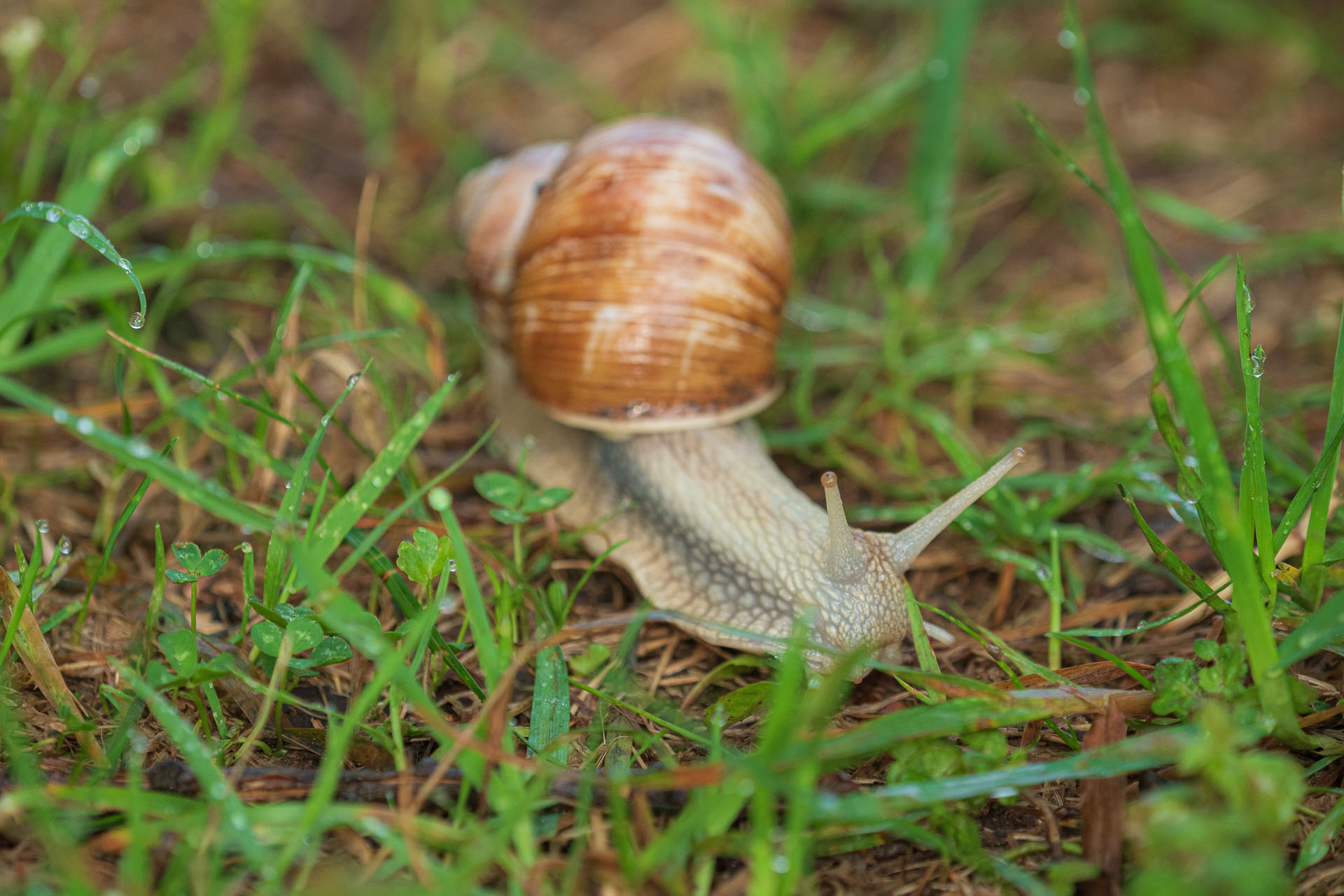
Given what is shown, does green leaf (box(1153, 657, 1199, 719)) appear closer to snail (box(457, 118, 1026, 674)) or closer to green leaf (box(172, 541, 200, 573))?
snail (box(457, 118, 1026, 674))

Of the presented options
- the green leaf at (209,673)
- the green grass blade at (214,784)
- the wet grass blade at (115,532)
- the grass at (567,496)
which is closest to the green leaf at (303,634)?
the grass at (567,496)

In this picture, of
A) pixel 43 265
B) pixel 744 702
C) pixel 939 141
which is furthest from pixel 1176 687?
pixel 43 265

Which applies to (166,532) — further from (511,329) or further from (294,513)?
(511,329)

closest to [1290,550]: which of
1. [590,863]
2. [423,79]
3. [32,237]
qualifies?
[590,863]

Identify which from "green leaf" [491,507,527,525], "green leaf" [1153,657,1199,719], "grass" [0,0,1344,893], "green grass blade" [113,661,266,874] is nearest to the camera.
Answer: "green grass blade" [113,661,266,874]

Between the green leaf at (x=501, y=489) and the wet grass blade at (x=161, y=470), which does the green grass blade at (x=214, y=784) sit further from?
the green leaf at (x=501, y=489)

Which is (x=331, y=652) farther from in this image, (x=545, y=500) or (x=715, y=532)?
(x=715, y=532)

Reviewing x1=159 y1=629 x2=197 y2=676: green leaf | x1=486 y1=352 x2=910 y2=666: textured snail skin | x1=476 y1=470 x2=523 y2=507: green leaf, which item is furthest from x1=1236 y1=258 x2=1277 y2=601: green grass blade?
x1=159 y1=629 x2=197 y2=676: green leaf
